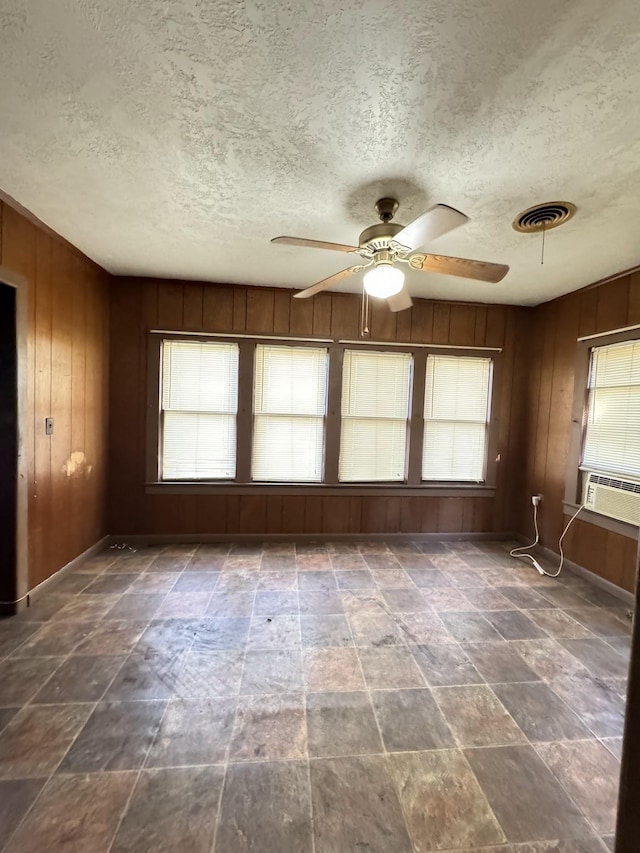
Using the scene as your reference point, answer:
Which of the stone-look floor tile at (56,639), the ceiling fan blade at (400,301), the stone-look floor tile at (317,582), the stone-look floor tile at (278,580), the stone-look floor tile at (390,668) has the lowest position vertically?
the stone-look floor tile at (56,639)

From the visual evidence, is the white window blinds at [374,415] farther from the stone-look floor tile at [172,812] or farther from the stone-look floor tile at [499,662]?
the stone-look floor tile at [172,812]

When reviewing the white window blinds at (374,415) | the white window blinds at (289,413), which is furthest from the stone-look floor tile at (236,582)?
the white window blinds at (374,415)

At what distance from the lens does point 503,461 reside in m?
3.94

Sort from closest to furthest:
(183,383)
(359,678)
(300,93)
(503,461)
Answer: (300,93) < (359,678) < (183,383) < (503,461)

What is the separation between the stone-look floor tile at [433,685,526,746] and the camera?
1530mm

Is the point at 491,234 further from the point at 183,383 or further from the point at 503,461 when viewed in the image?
the point at 183,383

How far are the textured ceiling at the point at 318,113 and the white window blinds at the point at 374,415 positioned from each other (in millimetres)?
1522

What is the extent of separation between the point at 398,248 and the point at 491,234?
871mm

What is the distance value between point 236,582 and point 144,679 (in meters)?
1.06

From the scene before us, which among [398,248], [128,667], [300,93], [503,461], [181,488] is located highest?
[300,93]

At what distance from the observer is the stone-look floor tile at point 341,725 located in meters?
1.46

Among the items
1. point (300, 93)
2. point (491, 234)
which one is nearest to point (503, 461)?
point (491, 234)

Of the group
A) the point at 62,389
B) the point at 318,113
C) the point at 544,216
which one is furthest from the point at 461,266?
the point at 62,389

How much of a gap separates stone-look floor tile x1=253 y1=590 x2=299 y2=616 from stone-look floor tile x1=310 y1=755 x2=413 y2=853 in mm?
1067
